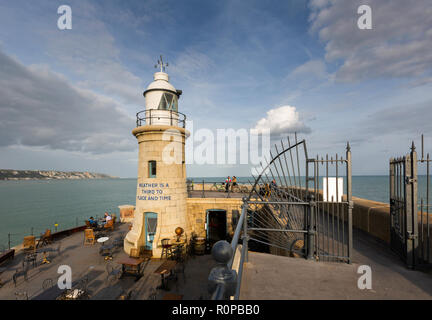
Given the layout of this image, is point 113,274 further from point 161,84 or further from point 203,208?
point 161,84

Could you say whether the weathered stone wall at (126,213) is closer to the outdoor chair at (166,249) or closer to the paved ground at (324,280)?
the outdoor chair at (166,249)

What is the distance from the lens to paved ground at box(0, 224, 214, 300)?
8.17 metres

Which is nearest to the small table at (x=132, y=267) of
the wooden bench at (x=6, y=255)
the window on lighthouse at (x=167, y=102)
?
the wooden bench at (x=6, y=255)

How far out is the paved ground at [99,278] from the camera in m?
8.17

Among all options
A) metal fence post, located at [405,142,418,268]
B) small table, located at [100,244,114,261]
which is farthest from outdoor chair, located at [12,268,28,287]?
metal fence post, located at [405,142,418,268]

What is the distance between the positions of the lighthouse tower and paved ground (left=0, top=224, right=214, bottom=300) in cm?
177

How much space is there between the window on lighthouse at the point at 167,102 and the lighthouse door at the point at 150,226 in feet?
22.5

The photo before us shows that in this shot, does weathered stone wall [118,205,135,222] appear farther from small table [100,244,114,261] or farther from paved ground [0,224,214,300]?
small table [100,244,114,261]

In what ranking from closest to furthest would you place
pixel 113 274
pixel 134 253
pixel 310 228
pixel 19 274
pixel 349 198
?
1. pixel 349 198
2. pixel 310 228
3. pixel 113 274
4. pixel 19 274
5. pixel 134 253

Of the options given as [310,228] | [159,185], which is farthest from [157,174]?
[310,228]

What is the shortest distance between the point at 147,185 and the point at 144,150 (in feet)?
7.44

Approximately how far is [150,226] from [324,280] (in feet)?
35.4

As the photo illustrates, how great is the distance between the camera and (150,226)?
1243cm

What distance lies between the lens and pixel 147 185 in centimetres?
1231
